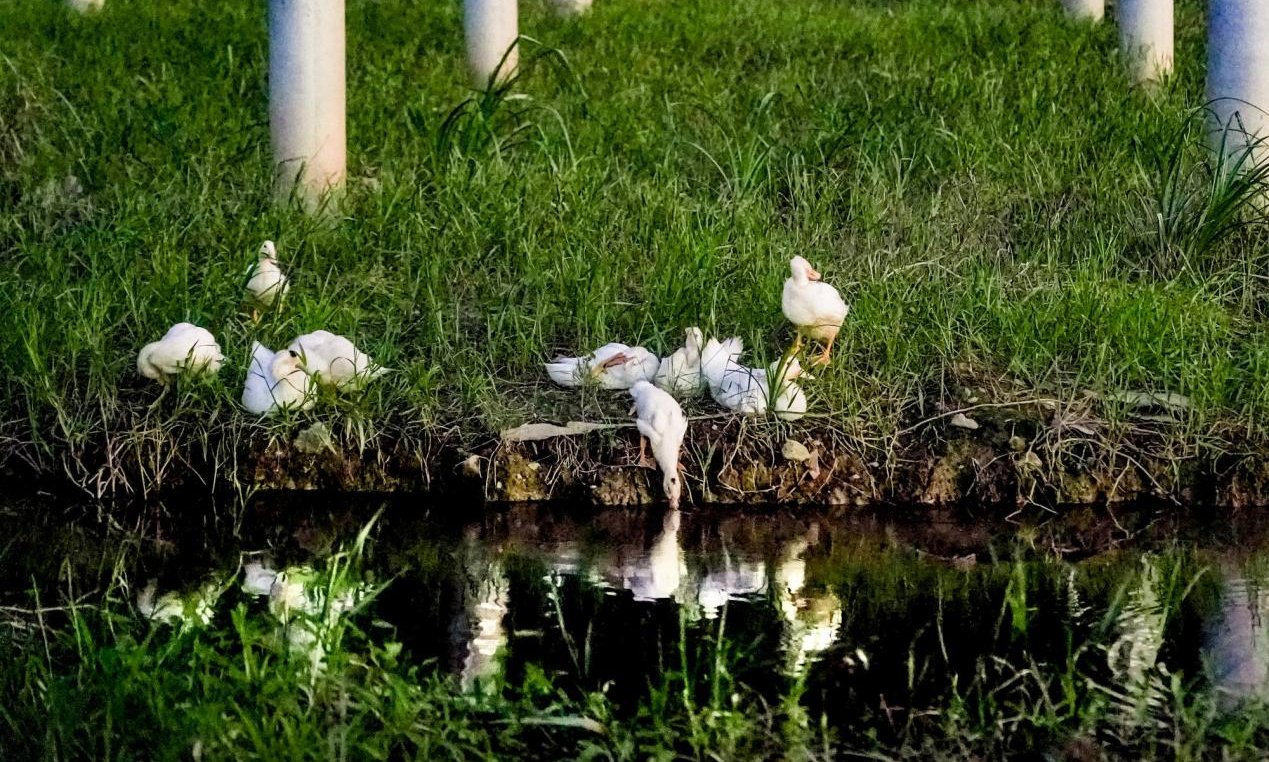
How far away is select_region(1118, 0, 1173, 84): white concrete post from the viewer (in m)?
8.99

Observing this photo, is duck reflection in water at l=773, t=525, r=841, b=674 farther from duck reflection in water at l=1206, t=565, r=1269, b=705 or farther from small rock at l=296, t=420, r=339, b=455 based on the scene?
small rock at l=296, t=420, r=339, b=455

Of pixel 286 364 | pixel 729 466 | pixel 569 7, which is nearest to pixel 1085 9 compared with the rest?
pixel 569 7

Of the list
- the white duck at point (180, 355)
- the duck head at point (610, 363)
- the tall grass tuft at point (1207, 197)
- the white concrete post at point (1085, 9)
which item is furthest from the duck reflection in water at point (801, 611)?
the white concrete post at point (1085, 9)

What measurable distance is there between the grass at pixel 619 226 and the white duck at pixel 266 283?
0.28 feet

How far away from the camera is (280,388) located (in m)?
5.46

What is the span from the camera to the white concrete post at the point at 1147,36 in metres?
8.99

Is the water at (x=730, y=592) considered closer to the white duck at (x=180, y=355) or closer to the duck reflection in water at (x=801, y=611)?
the duck reflection in water at (x=801, y=611)

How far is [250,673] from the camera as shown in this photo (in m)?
3.54

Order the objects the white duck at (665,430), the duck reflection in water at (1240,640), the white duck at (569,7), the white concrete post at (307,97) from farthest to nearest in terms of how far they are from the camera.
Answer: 1. the white duck at (569,7)
2. the white concrete post at (307,97)
3. the white duck at (665,430)
4. the duck reflection in water at (1240,640)

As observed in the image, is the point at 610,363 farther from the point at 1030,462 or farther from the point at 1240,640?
the point at 1240,640

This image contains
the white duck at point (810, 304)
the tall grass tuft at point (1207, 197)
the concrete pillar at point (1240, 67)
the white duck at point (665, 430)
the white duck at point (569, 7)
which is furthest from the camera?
the white duck at point (569, 7)

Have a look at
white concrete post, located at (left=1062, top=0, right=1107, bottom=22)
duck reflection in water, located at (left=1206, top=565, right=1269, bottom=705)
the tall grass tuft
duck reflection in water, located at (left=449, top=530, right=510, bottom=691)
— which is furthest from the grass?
duck reflection in water, located at (left=1206, top=565, right=1269, bottom=705)

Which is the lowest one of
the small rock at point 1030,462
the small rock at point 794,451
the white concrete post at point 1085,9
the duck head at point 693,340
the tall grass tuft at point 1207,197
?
the small rock at point 1030,462

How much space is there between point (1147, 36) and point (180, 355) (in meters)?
5.77
